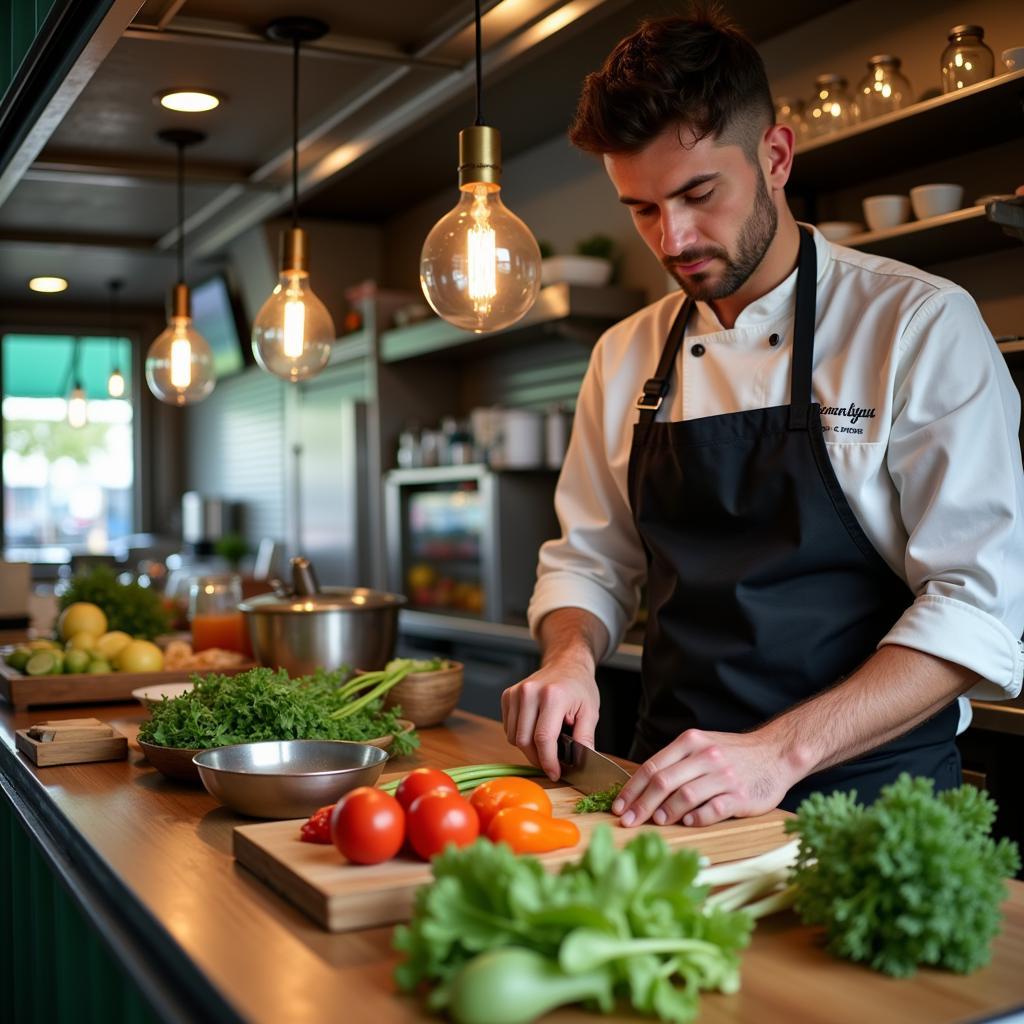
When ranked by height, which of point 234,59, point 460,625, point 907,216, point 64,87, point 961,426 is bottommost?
point 460,625

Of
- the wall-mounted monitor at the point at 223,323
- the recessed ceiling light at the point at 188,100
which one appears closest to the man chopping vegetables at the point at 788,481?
the recessed ceiling light at the point at 188,100

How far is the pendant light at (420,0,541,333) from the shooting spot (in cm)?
198

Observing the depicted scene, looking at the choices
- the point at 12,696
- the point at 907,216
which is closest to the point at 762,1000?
the point at 12,696

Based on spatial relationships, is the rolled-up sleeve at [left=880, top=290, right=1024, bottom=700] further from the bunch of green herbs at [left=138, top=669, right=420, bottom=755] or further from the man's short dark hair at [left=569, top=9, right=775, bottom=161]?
the bunch of green herbs at [left=138, top=669, right=420, bottom=755]

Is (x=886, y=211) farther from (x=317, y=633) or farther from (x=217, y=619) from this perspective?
(x=217, y=619)

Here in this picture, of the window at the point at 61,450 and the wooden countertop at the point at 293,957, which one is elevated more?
the window at the point at 61,450

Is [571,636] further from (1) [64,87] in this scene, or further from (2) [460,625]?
(2) [460,625]

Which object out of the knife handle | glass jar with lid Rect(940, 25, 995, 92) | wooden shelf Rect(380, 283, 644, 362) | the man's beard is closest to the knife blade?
the knife handle

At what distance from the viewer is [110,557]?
22.7ft

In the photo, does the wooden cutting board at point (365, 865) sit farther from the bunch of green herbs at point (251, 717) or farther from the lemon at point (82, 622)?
the lemon at point (82, 622)

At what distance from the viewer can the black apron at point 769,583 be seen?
1.90 metres

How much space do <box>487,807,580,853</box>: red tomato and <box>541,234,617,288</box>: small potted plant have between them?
10.6 ft

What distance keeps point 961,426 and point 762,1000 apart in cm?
102

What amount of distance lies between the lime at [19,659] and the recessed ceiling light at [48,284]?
5.71m
